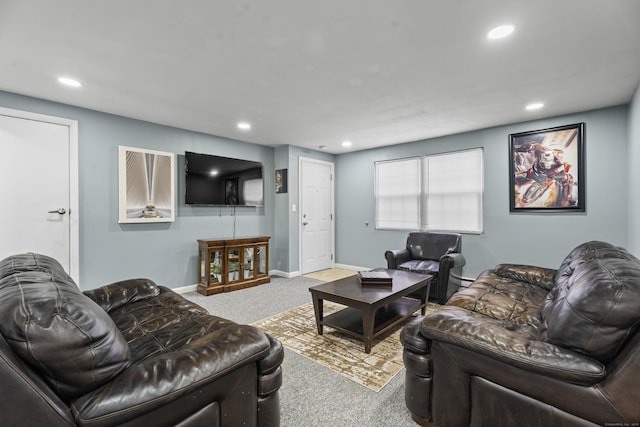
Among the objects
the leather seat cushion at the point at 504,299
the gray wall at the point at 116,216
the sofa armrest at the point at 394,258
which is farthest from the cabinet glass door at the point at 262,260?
the leather seat cushion at the point at 504,299

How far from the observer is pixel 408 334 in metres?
1.55

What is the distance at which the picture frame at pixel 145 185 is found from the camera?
12.2 ft

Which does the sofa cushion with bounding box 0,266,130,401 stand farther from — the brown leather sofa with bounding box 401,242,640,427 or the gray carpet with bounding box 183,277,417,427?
the brown leather sofa with bounding box 401,242,640,427

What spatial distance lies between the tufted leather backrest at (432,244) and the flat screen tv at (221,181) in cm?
262

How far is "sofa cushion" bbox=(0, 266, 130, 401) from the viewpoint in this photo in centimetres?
88

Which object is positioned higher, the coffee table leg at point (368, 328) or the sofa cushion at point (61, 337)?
the sofa cushion at point (61, 337)

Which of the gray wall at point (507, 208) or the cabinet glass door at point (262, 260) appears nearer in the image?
the gray wall at point (507, 208)

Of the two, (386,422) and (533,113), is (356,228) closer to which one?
(533,113)

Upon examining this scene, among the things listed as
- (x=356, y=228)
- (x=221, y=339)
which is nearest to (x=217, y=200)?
(x=356, y=228)

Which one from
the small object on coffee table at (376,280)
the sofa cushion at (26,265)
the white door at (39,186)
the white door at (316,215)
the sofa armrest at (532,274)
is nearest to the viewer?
the sofa cushion at (26,265)

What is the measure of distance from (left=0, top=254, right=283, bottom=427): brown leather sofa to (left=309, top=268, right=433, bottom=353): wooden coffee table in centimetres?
118

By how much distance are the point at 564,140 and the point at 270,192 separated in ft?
14.4

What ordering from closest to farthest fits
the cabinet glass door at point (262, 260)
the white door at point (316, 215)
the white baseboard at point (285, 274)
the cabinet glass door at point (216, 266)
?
the cabinet glass door at point (216, 266) < the cabinet glass door at point (262, 260) < the white baseboard at point (285, 274) < the white door at point (316, 215)

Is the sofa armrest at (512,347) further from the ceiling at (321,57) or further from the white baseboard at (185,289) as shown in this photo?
the white baseboard at (185,289)
